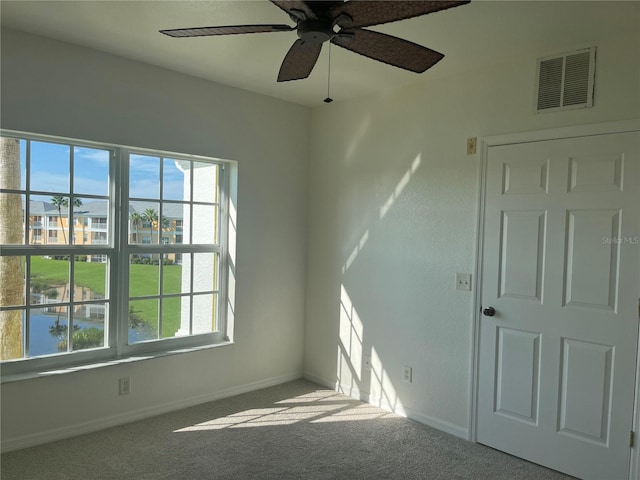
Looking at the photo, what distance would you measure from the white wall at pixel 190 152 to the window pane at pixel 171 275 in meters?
0.52

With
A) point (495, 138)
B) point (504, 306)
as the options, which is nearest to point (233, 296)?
point (504, 306)

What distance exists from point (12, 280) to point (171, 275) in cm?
108

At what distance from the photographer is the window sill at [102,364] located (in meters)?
2.88

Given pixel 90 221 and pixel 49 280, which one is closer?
pixel 49 280

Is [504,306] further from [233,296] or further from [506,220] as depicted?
[233,296]

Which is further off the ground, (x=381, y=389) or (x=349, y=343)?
(x=349, y=343)

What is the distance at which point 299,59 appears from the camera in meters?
2.13

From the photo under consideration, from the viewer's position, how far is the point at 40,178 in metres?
3.02

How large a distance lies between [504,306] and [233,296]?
2.17 m

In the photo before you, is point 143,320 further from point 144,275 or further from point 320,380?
point 320,380

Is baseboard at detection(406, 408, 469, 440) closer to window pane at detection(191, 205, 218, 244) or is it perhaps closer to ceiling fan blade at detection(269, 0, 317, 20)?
window pane at detection(191, 205, 218, 244)

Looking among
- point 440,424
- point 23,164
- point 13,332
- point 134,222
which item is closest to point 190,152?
point 134,222

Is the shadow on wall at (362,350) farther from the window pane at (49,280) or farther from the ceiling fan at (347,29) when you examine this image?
the window pane at (49,280)

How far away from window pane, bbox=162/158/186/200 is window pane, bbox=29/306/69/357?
1.12m
